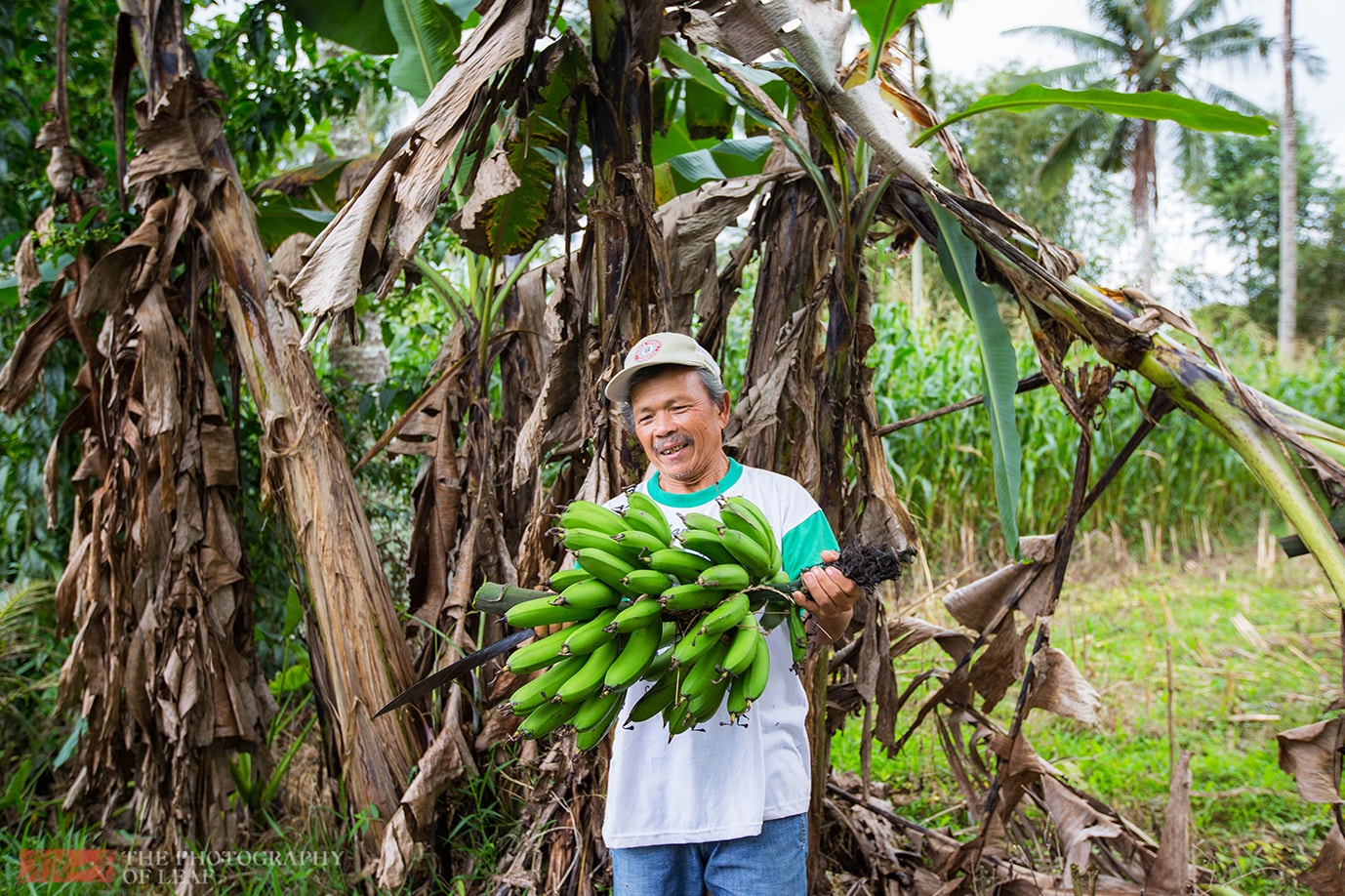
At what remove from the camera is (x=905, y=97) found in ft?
8.00

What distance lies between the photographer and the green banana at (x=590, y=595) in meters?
1.41

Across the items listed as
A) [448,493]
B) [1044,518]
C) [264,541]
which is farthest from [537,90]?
[1044,518]

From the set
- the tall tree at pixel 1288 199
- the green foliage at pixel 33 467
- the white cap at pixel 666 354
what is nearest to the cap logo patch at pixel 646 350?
the white cap at pixel 666 354

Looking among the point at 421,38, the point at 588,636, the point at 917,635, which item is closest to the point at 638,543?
the point at 588,636

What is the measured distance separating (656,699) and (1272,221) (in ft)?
93.0

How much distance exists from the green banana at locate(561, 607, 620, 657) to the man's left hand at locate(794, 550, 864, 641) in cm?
33

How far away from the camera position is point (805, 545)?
5.68ft

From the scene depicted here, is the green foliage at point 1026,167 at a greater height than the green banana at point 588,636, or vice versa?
→ the green foliage at point 1026,167

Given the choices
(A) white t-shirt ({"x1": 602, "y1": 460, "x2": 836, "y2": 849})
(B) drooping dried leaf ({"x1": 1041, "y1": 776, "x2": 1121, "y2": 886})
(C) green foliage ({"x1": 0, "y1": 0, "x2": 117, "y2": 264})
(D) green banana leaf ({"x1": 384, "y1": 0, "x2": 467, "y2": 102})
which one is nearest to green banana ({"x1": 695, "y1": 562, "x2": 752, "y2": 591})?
(A) white t-shirt ({"x1": 602, "y1": 460, "x2": 836, "y2": 849})

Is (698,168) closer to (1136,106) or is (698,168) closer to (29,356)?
(1136,106)

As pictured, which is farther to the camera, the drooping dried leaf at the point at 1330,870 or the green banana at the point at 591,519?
the drooping dried leaf at the point at 1330,870

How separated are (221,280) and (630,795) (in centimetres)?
221

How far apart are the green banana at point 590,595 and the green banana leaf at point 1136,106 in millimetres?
1423

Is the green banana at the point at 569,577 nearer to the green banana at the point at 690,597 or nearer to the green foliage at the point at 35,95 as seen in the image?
the green banana at the point at 690,597
